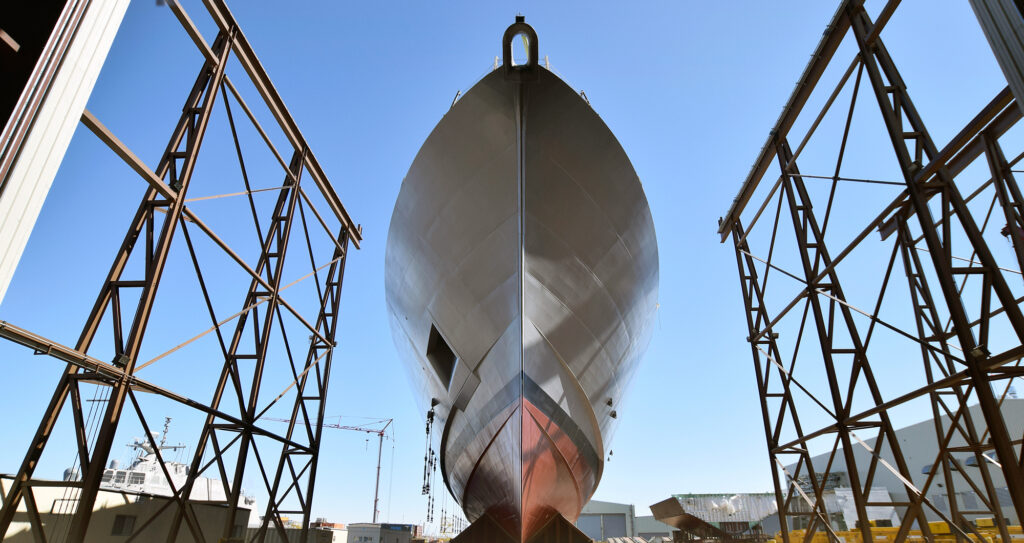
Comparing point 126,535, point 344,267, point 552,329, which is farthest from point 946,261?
point 126,535

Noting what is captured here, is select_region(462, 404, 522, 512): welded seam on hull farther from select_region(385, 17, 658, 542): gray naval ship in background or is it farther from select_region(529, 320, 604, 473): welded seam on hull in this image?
select_region(529, 320, 604, 473): welded seam on hull

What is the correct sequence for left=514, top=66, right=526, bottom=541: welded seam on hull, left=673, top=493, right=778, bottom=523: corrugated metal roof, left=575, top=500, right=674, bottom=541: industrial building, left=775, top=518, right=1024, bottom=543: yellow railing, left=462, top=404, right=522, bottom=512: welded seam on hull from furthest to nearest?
left=575, top=500, right=674, bottom=541: industrial building, left=673, top=493, right=778, bottom=523: corrugated metal roof, left=775, top=518, right=1024, bottom=543: yellow railing, left=462, top=404, right=522, bottom=512: welded seam on hull, left=514, top=66, right=526, bottom=541: welded seam on hull

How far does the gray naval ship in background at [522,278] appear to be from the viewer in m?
7.07

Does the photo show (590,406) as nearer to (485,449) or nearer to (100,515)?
(485,449)

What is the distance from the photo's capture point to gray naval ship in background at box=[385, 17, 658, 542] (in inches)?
278

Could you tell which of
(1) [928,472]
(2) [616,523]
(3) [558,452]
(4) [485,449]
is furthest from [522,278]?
(2) [616,523]

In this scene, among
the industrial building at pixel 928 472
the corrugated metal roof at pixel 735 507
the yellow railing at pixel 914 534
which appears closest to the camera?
the yellow railing at pixel 914 534

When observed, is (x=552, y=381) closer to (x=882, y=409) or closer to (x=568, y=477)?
(x=568, y=477)

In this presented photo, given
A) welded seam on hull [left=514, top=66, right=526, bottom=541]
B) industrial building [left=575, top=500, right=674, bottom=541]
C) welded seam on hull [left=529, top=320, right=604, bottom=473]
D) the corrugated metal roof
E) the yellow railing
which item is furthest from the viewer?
→ industrial building [left=575, top=500, right=674, bottom=541]

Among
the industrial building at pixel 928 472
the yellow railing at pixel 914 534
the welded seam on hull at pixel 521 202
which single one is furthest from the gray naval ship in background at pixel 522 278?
the industrial building at pixel 928 472

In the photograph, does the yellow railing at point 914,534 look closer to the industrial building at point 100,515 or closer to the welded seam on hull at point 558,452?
the welded seam on hull at point 558,452

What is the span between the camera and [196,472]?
25.0 feet

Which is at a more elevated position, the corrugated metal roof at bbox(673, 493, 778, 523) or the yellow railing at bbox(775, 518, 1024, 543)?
the corrugated metal roof at bbox(673, 493, 778, 523)

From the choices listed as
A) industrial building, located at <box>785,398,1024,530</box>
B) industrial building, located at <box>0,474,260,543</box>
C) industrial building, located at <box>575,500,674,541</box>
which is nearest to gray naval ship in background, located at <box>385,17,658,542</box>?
industrial building, located at <box>0,474,260,543</box>
